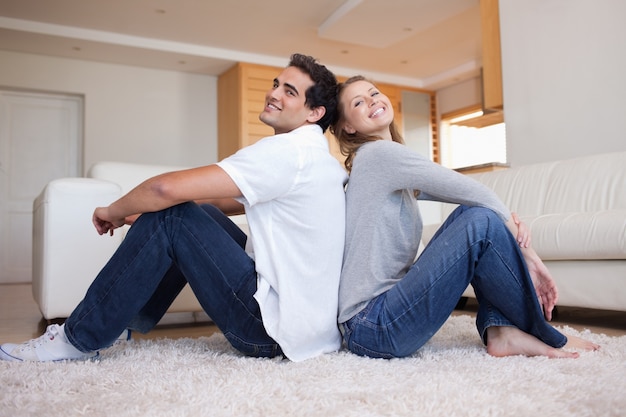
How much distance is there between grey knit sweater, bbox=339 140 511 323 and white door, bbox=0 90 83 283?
19.8ft

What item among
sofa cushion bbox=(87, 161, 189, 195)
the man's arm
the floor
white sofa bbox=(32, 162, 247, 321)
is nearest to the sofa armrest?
white sofa bbox=(32, 162, 247, 321)

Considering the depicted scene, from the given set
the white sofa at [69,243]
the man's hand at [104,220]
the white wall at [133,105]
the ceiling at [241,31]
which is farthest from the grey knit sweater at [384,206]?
the white wall at [133,105]

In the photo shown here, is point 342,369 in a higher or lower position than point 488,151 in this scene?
lower

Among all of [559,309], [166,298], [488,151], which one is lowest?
[559,309]

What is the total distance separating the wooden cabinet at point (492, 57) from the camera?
4.58 m

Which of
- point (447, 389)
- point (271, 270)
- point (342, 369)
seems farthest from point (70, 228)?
point (447, 389)

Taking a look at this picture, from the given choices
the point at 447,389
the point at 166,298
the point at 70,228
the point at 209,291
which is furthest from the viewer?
the point at 70,228

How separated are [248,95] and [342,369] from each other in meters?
5.70

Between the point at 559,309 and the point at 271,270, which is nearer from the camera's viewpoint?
the point at 271,270

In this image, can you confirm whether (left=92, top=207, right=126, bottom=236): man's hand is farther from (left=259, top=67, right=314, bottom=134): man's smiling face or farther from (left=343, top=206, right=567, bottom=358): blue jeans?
(left=343, top=206, right=567, bottom=358): blue jeans

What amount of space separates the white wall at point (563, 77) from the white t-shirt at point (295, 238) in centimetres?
300

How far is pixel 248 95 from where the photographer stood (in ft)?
21.9

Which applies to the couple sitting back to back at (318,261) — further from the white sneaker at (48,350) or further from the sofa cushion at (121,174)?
the sofa cushion at (121,174)

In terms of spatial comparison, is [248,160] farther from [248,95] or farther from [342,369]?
[248,95]
